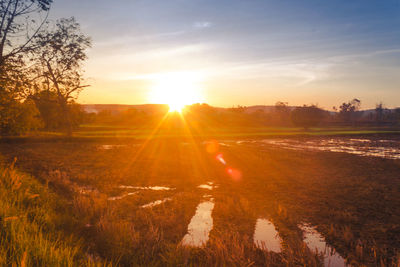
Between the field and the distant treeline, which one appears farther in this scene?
the distant treeline

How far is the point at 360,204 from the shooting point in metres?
10.7

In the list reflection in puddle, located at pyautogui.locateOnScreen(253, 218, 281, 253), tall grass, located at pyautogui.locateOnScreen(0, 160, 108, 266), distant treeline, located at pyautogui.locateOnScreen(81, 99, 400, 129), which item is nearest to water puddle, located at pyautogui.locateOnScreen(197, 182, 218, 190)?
reflection in puddle, located at pyautogui.locateOnScreen(253, 218, 281, 253)

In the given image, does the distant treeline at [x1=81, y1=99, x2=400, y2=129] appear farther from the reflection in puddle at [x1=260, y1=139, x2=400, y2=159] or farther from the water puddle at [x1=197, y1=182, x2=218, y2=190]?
the water puddle at [x1=197, y1=182, x2=218, y2=190]

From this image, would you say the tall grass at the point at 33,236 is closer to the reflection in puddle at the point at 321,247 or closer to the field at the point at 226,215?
the field at the point at 226,215

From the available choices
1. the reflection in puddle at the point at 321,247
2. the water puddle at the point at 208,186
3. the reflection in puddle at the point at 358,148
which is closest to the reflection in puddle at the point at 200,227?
the water puddle at the point at 208,186

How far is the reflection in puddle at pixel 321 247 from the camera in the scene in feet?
21.2

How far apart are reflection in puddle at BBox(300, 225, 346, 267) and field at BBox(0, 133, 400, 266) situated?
0.03m

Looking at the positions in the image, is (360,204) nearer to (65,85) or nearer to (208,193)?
(208,193)

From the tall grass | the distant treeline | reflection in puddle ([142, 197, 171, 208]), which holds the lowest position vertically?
reflection in puddle ([142, 197, 171, 208])

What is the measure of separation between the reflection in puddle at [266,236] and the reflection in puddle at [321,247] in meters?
0.96

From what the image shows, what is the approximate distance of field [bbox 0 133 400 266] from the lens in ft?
20.8

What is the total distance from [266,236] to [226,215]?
2015mm

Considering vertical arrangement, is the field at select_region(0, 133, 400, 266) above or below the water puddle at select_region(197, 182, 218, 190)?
above

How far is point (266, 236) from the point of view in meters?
7.88
